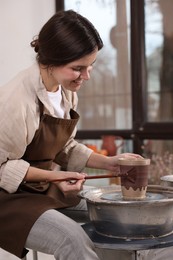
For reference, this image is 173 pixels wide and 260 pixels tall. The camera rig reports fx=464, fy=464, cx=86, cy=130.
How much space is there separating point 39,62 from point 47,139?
0.24 m

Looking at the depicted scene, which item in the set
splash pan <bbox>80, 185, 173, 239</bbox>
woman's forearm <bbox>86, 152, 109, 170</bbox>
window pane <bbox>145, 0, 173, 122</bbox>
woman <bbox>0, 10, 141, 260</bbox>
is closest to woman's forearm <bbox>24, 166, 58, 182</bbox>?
woman <bbox>0, 10, 141, 260</bbox>

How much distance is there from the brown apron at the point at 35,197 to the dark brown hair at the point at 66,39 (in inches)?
7.3

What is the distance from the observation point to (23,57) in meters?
3.06

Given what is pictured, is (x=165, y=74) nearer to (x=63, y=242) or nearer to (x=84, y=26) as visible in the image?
(x=84, y=26)

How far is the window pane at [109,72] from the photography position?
9.47 feet

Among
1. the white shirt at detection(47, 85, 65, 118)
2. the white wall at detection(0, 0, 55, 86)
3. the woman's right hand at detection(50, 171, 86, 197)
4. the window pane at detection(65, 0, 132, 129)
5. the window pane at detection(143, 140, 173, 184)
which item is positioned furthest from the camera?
the white wall at detection(0, 0, 55, 86)

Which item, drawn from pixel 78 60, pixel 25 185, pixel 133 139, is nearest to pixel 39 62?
pixel 78 60

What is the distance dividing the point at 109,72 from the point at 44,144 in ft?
5.36

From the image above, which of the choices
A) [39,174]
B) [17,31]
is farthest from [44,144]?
[17,31]

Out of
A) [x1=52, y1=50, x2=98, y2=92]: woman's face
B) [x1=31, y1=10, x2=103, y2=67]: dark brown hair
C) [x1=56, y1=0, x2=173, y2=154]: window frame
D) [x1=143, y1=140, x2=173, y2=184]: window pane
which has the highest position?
[x1=31, y1=10, x2=103, y2=67]: dark brown hair

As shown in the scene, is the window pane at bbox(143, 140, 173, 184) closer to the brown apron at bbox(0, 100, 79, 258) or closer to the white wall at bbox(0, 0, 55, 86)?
the white wall at bbox(0, 0, 55, 86)

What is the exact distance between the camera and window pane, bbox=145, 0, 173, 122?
2.77 metres

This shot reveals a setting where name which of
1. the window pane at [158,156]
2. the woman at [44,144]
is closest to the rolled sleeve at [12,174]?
the woman at [44,144]

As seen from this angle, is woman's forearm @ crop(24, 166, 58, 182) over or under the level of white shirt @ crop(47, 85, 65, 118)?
under
